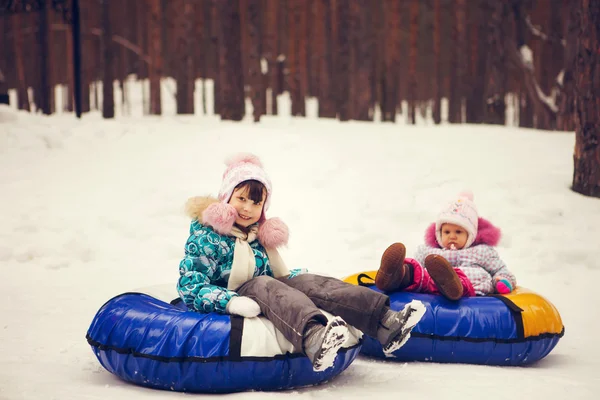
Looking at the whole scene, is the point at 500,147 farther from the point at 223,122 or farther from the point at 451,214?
the point at 451,214

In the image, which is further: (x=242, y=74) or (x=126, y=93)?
(x=126, y=93)

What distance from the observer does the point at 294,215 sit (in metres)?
7.98

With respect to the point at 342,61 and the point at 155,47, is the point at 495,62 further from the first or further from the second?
the point at 155,47

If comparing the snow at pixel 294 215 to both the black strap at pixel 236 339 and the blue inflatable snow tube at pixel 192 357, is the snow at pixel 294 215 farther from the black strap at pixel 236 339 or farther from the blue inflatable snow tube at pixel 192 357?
the black strap at pixel 236 339

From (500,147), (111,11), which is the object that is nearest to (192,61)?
(111,11)

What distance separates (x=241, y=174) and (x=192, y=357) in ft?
3.51

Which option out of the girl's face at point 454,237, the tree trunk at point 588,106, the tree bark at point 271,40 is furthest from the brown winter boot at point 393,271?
the tree bark at point 271,40

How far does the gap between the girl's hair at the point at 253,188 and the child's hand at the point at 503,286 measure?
1.73m

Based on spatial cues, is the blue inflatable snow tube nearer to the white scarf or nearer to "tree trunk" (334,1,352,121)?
the white scarf

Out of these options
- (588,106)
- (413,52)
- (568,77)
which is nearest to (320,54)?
(413,52)

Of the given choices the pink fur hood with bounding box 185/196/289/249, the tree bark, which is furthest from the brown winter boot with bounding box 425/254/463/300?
the tree bark

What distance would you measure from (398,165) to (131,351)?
5.79 m

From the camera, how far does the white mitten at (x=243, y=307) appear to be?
3791mm

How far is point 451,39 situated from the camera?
425 inches
